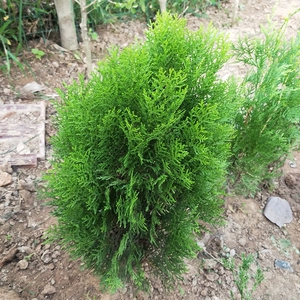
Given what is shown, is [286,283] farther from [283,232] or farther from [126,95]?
[126,95]

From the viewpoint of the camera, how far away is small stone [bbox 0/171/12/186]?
117 inches

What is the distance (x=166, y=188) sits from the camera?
1.67 m

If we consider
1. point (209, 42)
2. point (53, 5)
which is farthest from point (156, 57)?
point (53, 5)

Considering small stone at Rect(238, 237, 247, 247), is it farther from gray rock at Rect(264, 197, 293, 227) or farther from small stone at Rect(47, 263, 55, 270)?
small stone at Rect(47, 263, 55, 270)

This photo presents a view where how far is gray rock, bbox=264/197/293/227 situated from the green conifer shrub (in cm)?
135

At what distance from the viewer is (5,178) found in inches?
118

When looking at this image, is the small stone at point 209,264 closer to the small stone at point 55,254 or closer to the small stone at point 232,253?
the small stone at point 232,253

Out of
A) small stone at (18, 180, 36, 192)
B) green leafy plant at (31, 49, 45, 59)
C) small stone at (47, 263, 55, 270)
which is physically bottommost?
small stone at (47, 263, 55, 270)

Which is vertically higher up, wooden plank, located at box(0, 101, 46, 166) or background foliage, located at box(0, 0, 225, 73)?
background foliage, located at box(0, 0, 225, 73)

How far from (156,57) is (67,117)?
1.76ft

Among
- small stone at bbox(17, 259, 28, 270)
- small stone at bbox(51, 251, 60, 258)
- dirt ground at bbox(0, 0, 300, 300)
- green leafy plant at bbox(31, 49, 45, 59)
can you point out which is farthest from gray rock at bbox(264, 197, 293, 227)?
green leafy plant at bbox(31, 49, 45, 59)

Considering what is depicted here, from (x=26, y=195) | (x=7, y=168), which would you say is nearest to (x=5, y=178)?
(x=7, y=168)

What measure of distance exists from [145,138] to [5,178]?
1.90 metres

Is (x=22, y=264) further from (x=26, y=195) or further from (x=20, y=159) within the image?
(x=20, y=159)
